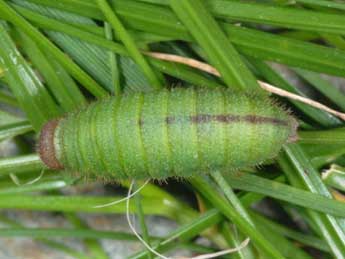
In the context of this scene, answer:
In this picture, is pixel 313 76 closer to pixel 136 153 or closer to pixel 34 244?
pixel 136 153

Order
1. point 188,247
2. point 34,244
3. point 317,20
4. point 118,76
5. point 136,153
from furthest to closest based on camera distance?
1. point 34,244
2. point 188,247
3. point 118,76
4. point 317,20
5. point 136,153

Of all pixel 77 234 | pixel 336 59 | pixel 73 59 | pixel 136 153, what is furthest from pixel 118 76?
pixel 336 59

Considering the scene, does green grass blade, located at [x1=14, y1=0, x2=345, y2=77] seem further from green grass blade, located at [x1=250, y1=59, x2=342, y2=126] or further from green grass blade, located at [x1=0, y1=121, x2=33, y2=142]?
green grass blade, located at [x1=0, y1=121, x2=33, y2=142]

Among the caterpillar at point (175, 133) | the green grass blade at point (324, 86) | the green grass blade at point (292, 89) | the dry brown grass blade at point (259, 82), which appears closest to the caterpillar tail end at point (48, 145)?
the caterpillar at point (175, 133)

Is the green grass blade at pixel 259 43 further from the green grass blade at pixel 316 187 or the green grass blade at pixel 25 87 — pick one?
the green grass blade at pixel 25 87

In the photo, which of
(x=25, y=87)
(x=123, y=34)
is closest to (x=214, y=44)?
(x=123, y=34)

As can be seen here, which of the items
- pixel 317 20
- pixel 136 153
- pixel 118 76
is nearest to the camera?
pixel 136 153
